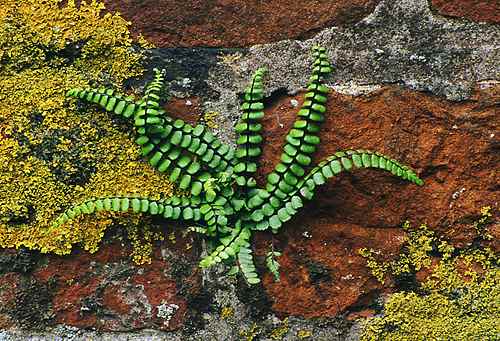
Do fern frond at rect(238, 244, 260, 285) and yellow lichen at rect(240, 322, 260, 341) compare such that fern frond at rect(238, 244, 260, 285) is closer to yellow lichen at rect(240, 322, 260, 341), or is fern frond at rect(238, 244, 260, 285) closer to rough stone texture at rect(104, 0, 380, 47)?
yellow lichen at rect(240, 322, 260, 341)

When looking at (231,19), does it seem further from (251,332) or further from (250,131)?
(251,332)

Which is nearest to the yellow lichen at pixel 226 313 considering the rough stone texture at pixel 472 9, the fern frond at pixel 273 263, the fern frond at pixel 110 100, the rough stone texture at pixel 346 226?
the rough stone texture at pixel 346 226

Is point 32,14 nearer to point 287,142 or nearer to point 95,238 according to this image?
point 95,238

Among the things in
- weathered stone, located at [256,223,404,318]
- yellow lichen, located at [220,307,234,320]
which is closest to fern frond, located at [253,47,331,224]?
weathered stone, located at [256,223,404,318]

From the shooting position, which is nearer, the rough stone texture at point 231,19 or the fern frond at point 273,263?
the fern frond at point 273,263

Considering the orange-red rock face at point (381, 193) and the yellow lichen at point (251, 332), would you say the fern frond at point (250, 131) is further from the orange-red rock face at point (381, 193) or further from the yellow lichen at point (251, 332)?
the yellow lichen at point (251, 332)

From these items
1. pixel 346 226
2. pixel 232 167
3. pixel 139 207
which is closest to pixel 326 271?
pixel 346 226

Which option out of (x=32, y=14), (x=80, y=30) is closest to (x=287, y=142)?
(x=80, y=30)

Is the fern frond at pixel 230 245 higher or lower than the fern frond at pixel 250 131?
lower
